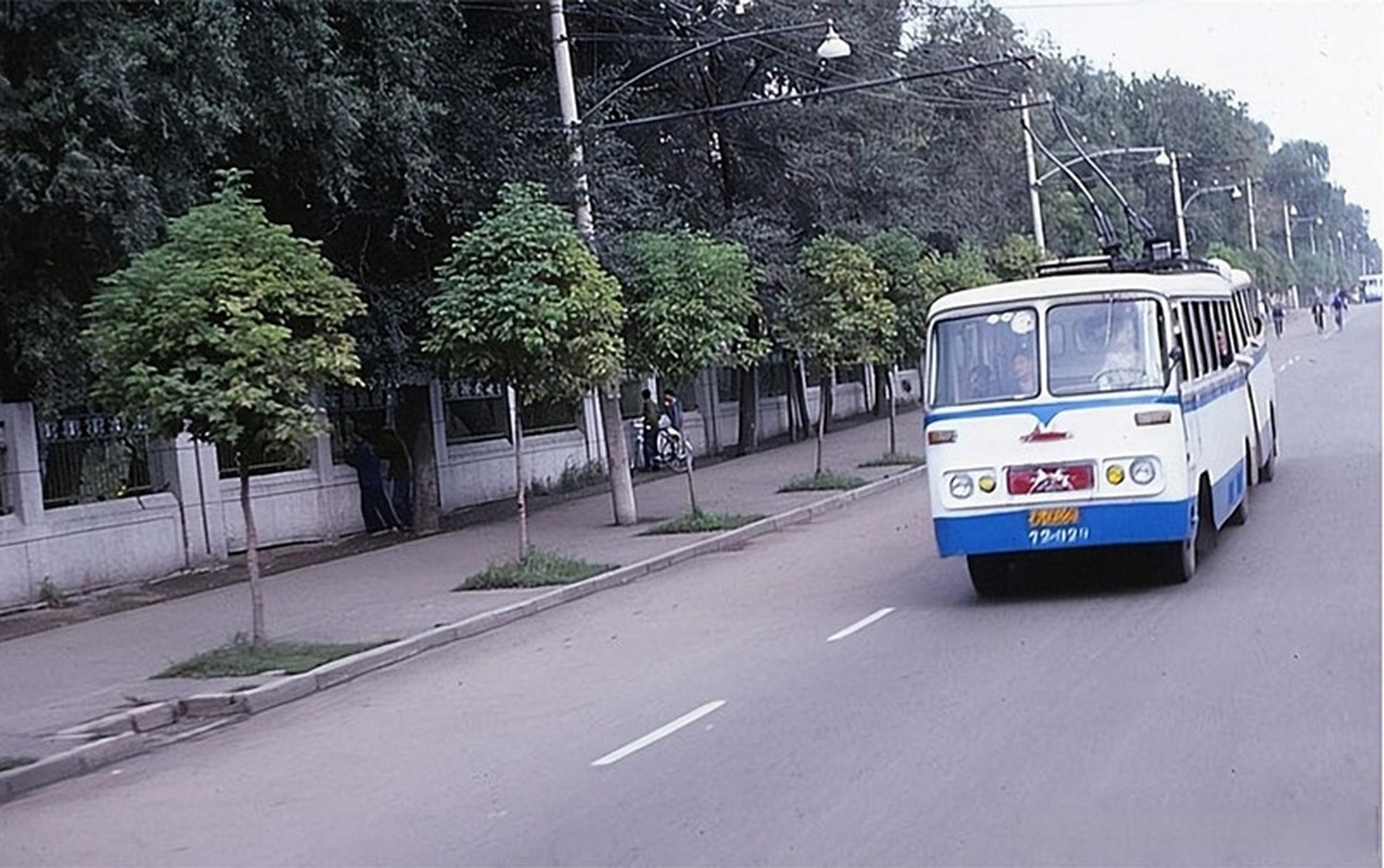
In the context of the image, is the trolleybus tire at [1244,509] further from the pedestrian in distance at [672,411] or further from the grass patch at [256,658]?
the pedestrian in distance at [672,411]

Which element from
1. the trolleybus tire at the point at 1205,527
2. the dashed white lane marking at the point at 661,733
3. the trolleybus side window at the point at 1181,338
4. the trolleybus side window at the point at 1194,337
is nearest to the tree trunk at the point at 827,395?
the trolleybus side window at the point at 1194,337

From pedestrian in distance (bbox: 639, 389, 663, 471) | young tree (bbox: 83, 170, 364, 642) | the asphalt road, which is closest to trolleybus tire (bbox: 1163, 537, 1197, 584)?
the asphalt road

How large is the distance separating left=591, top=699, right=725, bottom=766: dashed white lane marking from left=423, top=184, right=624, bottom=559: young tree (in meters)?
9.19

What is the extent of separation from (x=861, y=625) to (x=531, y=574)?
618 centimetres

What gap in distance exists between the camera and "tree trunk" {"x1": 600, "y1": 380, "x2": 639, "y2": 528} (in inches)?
977

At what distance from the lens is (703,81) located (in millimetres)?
35656

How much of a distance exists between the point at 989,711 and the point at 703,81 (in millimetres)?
26913

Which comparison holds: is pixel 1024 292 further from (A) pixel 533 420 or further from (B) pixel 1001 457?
(A) pixel 533 420

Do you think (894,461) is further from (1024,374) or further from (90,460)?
(1024,374)

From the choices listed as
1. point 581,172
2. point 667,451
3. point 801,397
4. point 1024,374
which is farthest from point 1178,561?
point 801,397

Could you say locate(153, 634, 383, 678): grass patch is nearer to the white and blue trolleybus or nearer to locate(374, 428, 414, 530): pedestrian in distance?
the white and blue trolleybus

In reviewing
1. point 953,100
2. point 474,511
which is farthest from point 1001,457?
point 953,100

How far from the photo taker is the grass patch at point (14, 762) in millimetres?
11773

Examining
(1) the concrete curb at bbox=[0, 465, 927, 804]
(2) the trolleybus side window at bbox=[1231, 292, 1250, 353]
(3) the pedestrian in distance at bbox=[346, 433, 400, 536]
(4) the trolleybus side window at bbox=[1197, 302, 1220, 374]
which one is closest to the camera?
(1) the concrete curb at bbox=[0, 465, 927, 804]
